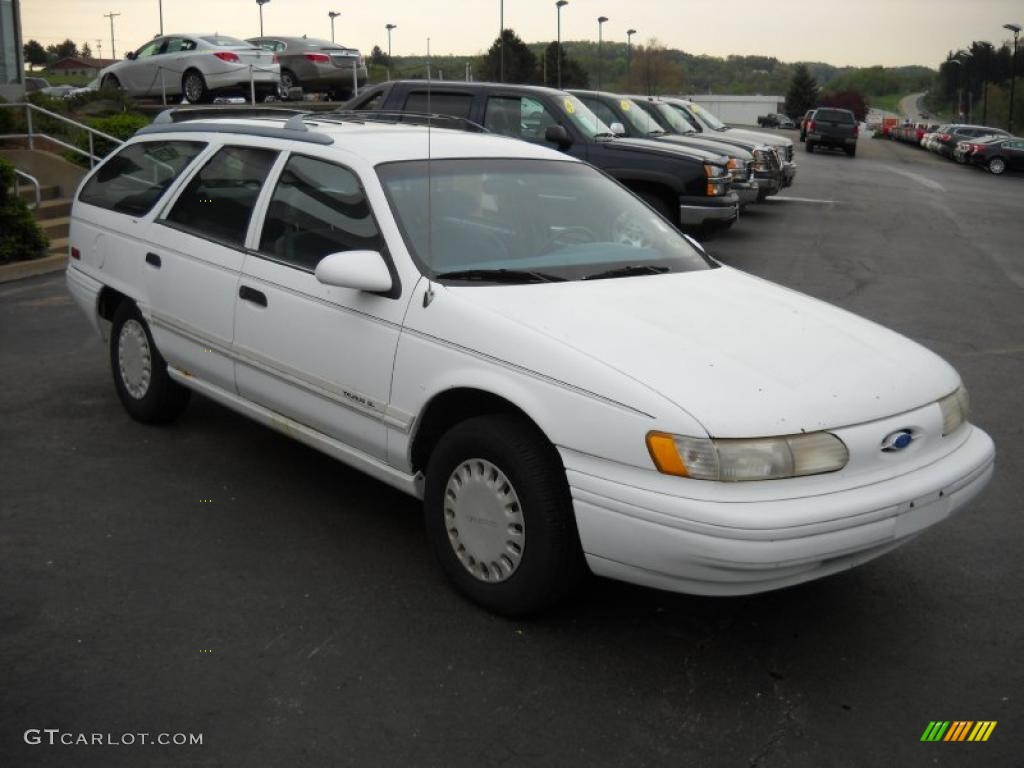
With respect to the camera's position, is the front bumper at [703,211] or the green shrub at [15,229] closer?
the green shrub at [15,229]

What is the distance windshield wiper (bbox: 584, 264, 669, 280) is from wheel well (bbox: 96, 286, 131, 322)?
2909 mm

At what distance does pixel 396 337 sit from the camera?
4.29 m

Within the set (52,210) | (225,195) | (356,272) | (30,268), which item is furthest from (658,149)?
(356,272)

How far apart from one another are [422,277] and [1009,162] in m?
36.6

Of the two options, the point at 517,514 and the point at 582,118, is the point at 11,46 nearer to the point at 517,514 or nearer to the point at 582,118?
the point at 582,118

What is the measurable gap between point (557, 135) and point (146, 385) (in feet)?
23.7

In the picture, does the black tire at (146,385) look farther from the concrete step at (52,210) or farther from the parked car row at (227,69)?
the parked car row at (227,69)

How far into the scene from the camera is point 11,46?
1956cm

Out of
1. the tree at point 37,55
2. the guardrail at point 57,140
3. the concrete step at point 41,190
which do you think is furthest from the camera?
the tree at point 37,55

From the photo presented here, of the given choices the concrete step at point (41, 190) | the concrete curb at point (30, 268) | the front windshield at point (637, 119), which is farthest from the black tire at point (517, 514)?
the concrete step at point (41, 190)

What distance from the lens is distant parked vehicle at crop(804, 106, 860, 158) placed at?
40906 millimetres

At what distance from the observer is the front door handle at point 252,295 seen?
496 centimetres

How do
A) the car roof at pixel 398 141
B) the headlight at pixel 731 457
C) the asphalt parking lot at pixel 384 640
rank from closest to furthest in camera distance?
the asphalt parking lot at pixel 384 640 < the headlight at pixel 731 457 < the car roof at pixel 398 141

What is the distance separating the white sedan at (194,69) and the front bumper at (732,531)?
21.9m
